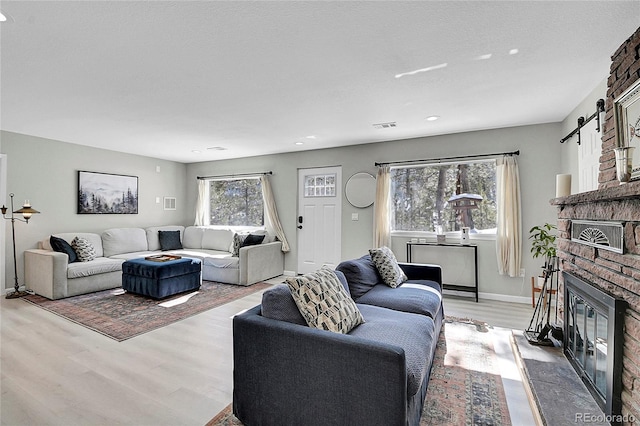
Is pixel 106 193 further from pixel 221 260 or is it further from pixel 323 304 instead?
pixel 323 304

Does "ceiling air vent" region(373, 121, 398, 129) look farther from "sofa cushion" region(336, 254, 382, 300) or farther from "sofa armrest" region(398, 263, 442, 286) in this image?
"sofa cushion" region(336, 254, 382, 300)

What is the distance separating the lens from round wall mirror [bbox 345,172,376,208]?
5.12m

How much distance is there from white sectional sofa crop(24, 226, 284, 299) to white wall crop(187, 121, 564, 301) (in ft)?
2.74

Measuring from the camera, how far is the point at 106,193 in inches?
224

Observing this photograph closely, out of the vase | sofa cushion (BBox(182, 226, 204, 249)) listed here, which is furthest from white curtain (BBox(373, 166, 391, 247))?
sofa cushion (BBox(182, 226, 204, 249))

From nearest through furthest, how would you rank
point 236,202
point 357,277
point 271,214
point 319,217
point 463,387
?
1. point 463,387
2. point 357,277
3. point 319,217
4. point 271,214
5. point 236,202

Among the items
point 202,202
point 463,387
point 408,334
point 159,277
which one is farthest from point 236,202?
point 463,387

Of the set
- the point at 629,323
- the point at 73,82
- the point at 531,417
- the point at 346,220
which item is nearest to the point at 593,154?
the point at 629,323

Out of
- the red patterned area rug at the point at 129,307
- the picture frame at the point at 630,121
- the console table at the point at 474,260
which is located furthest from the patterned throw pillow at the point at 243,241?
the picture frame at the point at 630,121

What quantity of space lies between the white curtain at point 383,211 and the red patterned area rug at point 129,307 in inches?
84.7

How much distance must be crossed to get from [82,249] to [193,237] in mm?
2075

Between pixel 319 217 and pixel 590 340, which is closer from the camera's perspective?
pixel 590 340

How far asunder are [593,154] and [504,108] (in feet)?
3.19

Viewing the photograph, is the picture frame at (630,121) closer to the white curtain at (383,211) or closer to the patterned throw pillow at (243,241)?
the white curtain at (383,211)
